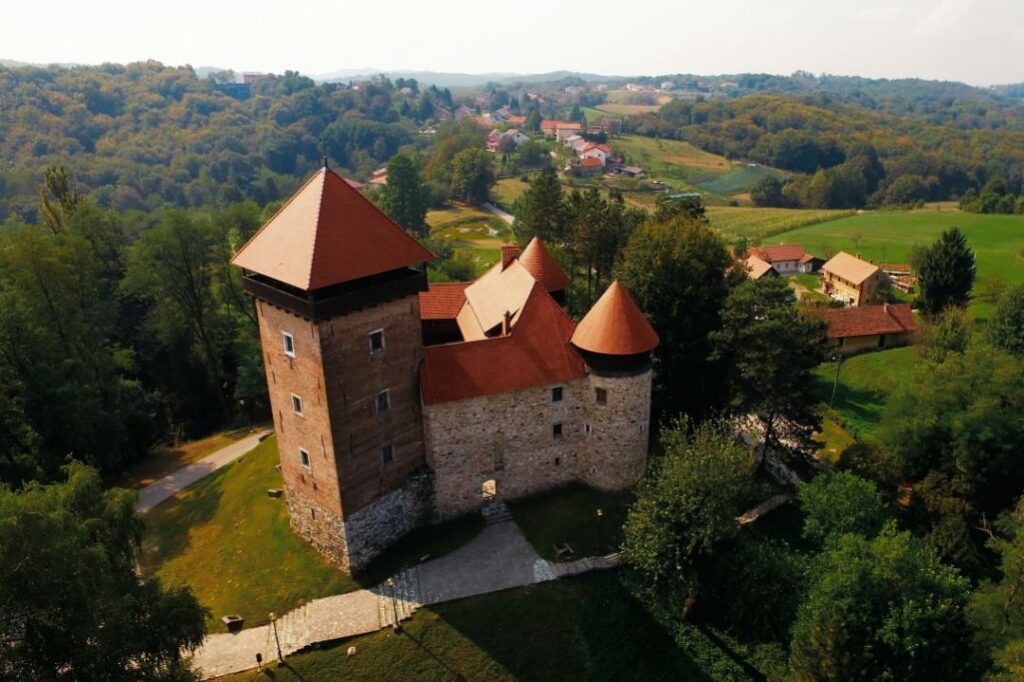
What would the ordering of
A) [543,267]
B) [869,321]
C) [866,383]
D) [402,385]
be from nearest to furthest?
[402,385] < [543,267] < [866,383] < [869,321]

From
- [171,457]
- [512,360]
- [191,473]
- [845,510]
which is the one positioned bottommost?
[171,457]

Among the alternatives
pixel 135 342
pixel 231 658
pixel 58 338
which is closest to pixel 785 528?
pixel 231 658

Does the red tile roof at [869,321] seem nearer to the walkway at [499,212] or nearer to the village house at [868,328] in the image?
the village house at [868,328]

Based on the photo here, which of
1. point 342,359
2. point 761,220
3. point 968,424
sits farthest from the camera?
point 761,220

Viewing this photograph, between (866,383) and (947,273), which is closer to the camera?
(866,383)

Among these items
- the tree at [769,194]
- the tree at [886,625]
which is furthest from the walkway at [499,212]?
the tree at [886,625]

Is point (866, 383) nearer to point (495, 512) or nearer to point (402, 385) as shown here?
point (495, 512)

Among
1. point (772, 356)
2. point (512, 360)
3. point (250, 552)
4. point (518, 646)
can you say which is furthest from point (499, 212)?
point (518, 646)

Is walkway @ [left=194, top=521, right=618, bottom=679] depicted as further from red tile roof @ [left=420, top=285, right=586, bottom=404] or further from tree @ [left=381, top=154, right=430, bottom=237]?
tree @ [left=381, top=154, right=430, bottom=237]
